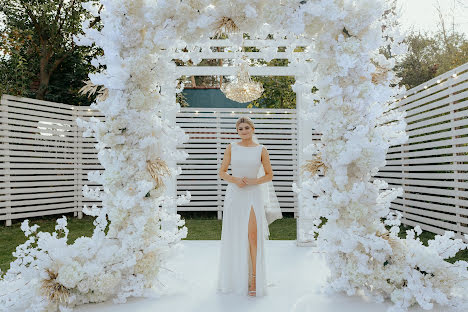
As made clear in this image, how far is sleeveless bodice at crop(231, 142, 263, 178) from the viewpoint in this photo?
3.76 meters

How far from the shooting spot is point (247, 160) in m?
3.76

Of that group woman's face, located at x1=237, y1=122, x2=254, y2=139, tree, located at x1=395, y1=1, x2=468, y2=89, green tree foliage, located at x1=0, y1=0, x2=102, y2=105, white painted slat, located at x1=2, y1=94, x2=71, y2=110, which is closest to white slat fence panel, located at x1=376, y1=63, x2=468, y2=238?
woman's face, located at x1=237, y1=122, x2=254, y2=139

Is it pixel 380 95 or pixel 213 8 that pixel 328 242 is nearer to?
pixel 380 95

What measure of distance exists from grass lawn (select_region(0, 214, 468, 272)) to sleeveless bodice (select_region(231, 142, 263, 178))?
10.5 ft

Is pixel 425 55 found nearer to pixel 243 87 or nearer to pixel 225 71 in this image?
pixel 225 71

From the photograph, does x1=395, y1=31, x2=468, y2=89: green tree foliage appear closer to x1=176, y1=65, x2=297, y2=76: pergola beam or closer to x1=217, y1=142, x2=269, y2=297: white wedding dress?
x1=176, y1=65, x2=297, y2=76: pergola beam

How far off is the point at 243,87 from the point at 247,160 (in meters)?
1.84

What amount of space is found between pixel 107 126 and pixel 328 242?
217cm

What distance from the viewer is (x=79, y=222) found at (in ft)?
27.6

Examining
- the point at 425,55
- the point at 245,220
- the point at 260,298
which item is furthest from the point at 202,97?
the point at 260,298

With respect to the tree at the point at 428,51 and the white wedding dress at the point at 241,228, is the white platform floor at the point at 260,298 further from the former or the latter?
the tree at the point at 428,51

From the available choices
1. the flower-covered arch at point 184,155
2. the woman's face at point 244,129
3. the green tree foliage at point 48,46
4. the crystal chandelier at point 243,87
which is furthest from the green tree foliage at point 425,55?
the woman's face at point 244,129

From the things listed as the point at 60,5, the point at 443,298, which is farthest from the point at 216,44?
the point at 60,5

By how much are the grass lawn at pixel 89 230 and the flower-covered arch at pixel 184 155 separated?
8.15ft
